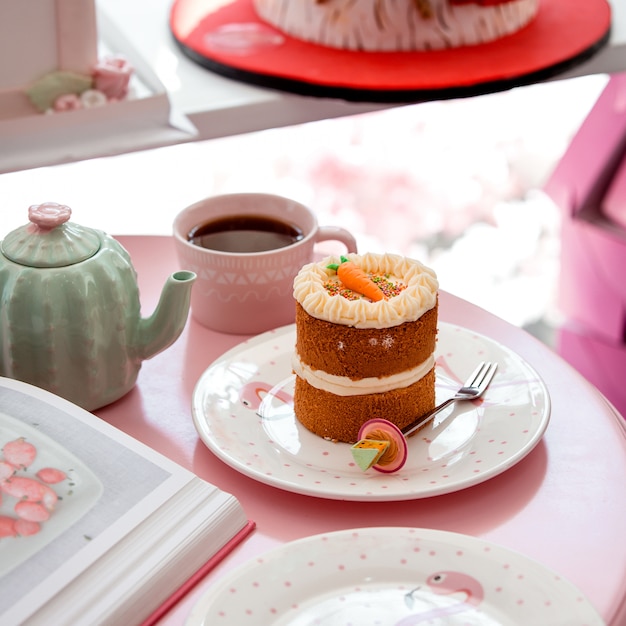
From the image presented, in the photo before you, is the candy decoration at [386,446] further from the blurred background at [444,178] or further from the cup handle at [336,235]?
the blurred background at [444,178]

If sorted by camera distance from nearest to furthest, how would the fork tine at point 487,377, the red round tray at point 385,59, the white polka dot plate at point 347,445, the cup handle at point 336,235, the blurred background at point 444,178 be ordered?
1. the white polka dot plate at point 347,445
2. the fork tine at point 487,377
3. the cup handle at point 336,235
4. the red round tray at point 385,59
5. the blurred background at point 444,178

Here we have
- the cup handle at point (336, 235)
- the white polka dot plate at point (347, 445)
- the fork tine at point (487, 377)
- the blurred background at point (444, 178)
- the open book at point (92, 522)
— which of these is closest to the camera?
the open book at point (92, 522)

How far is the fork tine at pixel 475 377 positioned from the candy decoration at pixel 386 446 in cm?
12

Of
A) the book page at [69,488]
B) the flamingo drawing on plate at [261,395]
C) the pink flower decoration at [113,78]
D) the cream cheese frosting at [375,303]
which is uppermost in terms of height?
the cream cheese frosting at [375,303]

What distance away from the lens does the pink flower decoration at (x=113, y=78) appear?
3.73ft

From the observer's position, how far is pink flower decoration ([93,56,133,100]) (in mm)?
1138

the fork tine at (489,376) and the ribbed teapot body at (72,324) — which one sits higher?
the ribbed teapot body at (72,324)

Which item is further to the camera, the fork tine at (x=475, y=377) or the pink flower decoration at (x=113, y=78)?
the pink flower decoration at (x=113, y=78)

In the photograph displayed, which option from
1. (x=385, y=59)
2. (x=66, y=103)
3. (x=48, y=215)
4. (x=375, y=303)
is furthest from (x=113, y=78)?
(x=375, y=303)

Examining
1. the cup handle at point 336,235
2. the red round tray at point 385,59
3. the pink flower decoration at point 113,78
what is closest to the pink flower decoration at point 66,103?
the pink flower decoration at point 113,78

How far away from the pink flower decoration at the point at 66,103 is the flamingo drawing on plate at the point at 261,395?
0.52 meters

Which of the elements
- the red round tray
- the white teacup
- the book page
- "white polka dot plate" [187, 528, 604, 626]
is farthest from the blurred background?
"white polka dot plate" [187, 528, 604, 626]

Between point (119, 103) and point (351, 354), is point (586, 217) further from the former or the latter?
point (351, 354)

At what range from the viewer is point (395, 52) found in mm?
1179
